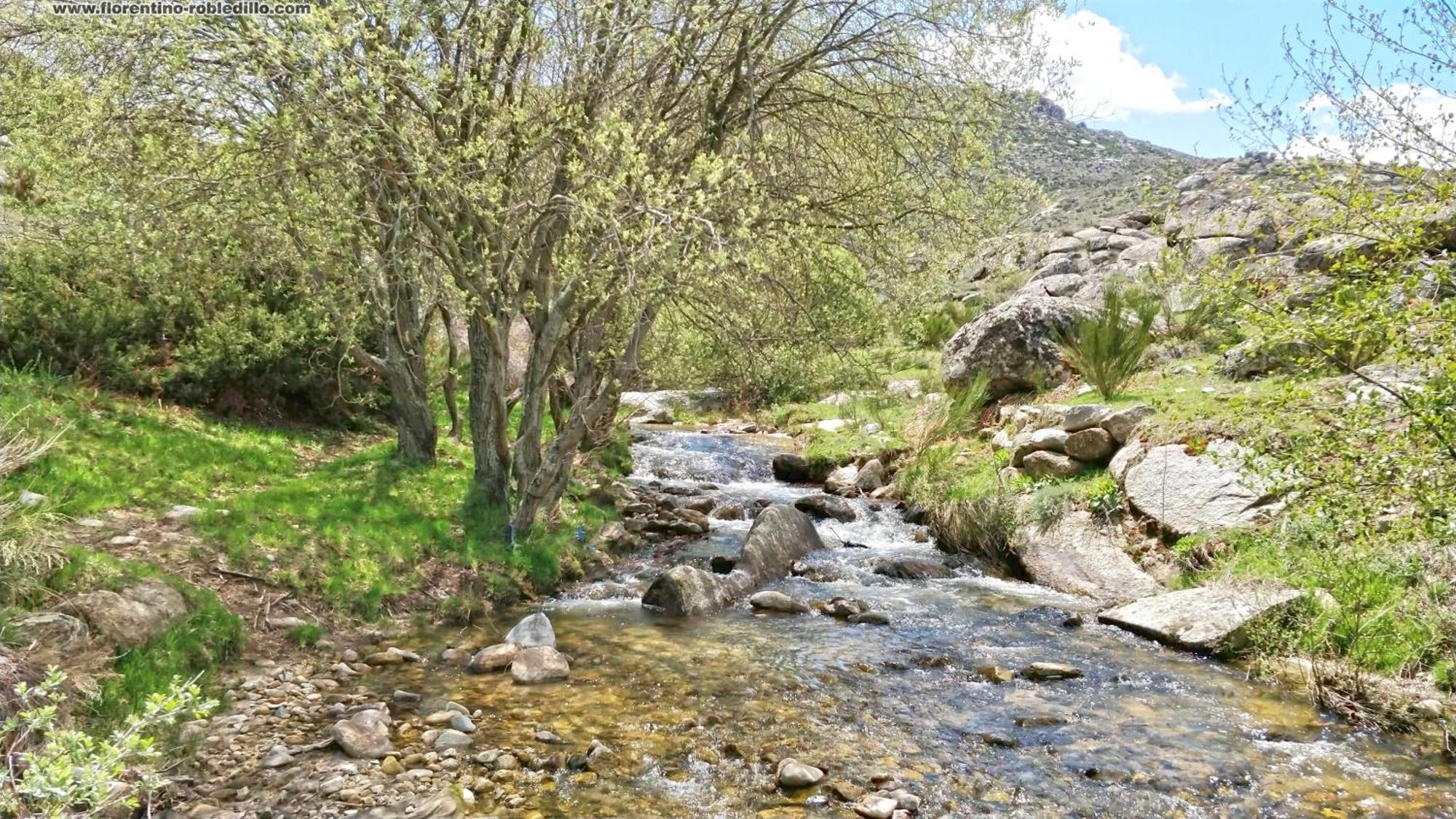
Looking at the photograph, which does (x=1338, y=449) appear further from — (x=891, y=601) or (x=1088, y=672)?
(x=891, y=601)

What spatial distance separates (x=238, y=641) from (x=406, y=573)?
1987 millimetres

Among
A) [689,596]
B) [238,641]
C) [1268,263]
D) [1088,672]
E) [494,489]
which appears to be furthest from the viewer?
[494,489]

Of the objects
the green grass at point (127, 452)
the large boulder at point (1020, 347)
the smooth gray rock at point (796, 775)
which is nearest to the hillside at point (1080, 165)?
the large boulder at point (1020, 347)

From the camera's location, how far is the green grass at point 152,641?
16.1ft

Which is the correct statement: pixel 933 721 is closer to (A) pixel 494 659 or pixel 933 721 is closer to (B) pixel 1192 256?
(A) pixel 494 659

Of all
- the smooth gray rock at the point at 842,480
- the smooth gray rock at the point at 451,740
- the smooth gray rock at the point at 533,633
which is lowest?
the smooth gray rock at the point at 451,740

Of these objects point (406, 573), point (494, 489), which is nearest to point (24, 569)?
point (406, 573)

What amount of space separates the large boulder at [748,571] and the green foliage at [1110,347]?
→ 5.35m

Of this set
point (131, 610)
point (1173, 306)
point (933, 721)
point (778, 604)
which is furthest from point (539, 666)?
point (1173, 306)

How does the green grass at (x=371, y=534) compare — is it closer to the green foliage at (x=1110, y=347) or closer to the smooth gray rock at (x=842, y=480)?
the smooth gray rock at (x=842, y=480)

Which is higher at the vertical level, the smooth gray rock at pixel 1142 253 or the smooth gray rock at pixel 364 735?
the smooth gray rock at pixel 1142 253

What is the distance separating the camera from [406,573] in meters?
8.22

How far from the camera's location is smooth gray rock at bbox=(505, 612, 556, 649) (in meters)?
7.14

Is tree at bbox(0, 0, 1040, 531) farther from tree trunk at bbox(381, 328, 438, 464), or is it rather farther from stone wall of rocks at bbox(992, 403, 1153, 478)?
stone wall of rocks at bbox(992, 403, 1153, 478)
